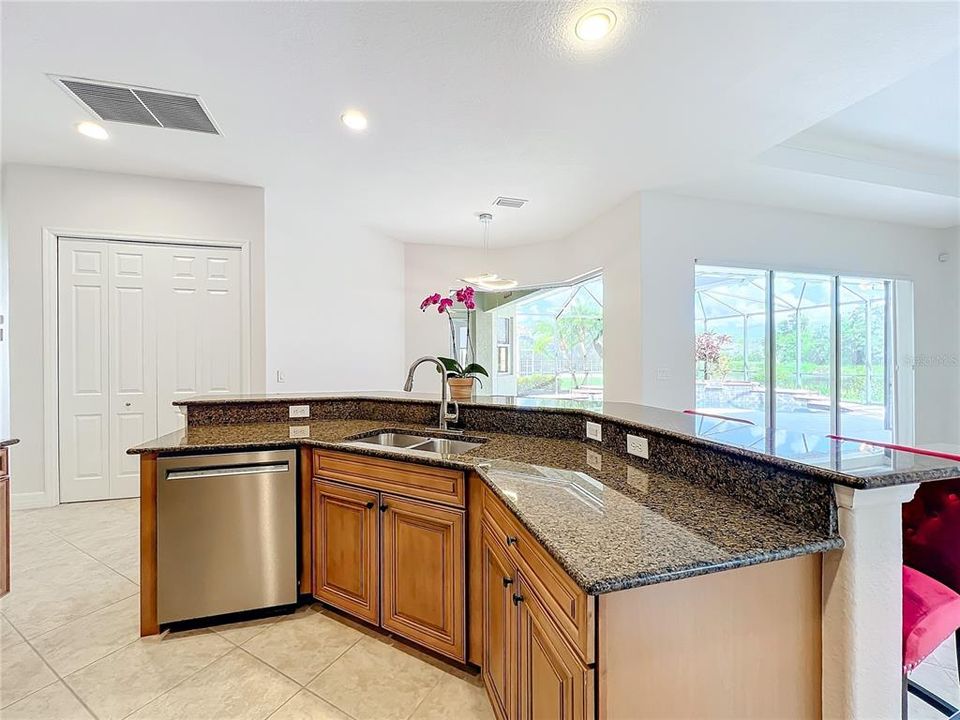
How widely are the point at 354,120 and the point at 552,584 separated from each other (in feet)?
9.52

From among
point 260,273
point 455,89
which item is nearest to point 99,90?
point 260,273

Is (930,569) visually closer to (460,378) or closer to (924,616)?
(924,616)

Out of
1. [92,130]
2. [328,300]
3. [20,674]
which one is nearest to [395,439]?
[20,674]

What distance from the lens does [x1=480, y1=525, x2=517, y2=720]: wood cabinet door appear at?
1.28 meters

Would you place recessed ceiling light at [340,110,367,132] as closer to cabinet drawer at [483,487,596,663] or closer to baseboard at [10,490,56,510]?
cabinet drawer at [483,487,596,663]

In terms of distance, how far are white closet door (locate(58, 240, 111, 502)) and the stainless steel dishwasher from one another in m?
Result: 2.58

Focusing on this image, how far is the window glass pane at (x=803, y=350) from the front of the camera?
4.38m

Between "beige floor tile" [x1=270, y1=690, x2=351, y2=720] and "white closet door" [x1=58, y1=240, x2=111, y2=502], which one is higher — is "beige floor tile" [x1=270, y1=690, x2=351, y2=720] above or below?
below

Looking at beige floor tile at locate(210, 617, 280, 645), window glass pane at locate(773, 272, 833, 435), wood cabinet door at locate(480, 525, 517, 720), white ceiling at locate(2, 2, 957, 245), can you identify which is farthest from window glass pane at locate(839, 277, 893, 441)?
beige floor tile at locate(210, 617, 280, 645)

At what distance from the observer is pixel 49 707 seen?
1.58 metres

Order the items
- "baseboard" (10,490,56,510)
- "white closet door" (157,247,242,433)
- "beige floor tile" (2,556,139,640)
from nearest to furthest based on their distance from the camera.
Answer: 1. "beige floor tile" (2,556,139,640)
2. "baseboard" (10,490,56,510)
3. "white closet door" (157,247,242,433)

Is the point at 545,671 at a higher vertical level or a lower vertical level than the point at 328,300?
lower

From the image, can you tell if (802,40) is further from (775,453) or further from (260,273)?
(260,273)

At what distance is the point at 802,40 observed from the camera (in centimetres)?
207
